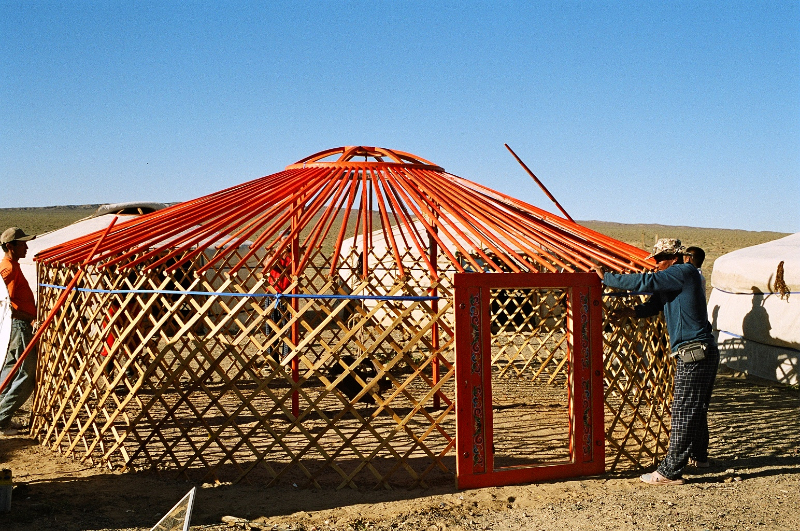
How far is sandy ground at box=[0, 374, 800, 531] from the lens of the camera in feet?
10.5

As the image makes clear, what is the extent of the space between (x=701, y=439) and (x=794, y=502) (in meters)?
0.46

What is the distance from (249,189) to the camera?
4785 mm

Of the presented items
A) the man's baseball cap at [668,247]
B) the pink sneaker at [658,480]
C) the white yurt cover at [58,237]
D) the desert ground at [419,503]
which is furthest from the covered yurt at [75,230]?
the pink sneaker at [658,480]

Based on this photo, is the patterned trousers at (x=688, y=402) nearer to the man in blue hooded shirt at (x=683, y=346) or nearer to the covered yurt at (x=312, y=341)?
the man in blue hooded shirt at (x=683, y=346)

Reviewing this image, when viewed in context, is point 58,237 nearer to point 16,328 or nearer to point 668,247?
point 16,328

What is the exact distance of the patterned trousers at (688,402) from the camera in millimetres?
3555

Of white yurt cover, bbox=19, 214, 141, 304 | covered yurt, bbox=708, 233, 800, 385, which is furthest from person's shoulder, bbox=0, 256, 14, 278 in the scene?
covered yurt, bbox=708, 233, 800, 385

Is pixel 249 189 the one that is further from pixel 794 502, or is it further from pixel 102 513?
Result: pixel 794 502

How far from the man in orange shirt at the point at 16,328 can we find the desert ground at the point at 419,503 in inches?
16.4

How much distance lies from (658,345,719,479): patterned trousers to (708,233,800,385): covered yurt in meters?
2.79

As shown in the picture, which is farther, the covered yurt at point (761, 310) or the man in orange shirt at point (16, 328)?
the covered yurt at point (761, 310)

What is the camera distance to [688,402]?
3.56 meters

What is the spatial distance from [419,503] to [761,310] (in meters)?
4.04

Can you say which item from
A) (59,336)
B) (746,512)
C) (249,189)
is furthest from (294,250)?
(746,512)
